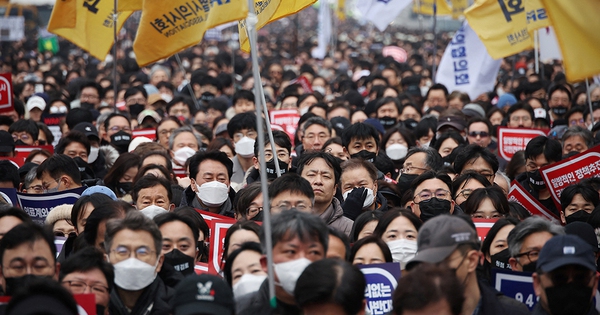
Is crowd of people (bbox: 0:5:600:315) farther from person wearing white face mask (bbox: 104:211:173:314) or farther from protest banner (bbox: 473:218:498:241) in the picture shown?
protest banner (bbox: 473:218:498:241)

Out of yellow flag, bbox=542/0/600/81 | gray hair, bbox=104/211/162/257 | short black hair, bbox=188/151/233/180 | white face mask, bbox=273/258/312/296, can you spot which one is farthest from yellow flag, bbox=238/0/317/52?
white face mask, bbox=273/258/312/296

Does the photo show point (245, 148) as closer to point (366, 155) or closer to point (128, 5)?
point (366, 155)

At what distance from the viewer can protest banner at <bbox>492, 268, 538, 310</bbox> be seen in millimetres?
5617

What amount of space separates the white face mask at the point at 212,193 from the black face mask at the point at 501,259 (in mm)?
2960

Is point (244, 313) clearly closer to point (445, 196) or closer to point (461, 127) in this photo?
point (445, 196)

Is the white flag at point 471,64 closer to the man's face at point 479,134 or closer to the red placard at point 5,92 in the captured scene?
the man's face at point 479,134

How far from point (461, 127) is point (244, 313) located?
284 inches

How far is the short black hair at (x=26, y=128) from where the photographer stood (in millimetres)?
11375

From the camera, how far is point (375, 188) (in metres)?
8.17

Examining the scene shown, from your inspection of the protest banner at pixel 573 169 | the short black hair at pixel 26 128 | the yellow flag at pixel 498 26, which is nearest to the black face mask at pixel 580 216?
the protest banner at pixel 573 169

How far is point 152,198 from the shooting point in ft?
25.5

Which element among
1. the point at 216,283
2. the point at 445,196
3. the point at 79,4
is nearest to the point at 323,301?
the point at 216,283

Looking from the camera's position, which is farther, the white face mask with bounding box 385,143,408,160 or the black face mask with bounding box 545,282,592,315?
the white face mask with bounding box 385,143,408,160

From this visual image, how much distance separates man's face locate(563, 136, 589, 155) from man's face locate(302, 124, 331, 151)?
101 inches
